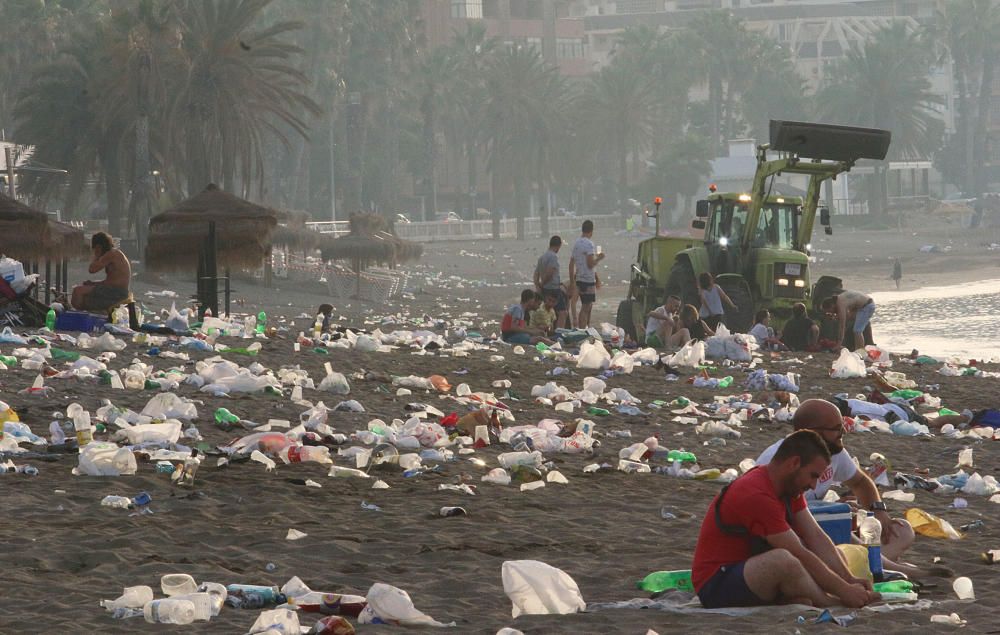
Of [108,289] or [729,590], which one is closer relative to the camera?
[729,590]

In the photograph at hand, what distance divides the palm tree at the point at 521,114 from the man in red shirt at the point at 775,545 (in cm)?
6129

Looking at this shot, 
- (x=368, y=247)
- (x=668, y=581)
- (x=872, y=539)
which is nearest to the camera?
(x=668, y=581)

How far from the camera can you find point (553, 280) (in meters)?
19.0

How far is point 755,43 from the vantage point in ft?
→ 313

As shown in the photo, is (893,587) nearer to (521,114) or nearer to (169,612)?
(169,612)

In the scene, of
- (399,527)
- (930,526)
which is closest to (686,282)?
(930,526)

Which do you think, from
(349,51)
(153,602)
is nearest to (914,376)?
(153,602)

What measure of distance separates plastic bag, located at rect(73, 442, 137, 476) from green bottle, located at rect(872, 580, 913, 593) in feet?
13.9

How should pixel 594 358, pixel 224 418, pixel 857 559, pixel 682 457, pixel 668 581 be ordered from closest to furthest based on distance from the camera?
pixel 857 559
pixel 668 581
pixel 682 457
pixel 224 418
pixel 594 358

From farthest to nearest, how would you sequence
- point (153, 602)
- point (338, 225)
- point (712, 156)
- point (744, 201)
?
1. point (712, 156)
2. point (338, 225)
3. point (744, 201)
4. point (153, 602)

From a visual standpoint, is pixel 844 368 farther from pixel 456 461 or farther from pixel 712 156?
pixel 712 156

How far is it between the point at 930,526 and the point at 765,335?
10.7m

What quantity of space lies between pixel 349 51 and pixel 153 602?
65.1 metres

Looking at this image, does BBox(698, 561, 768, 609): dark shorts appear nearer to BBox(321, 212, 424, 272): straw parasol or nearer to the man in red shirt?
the man in red shirt
